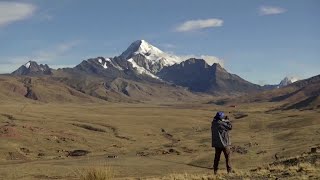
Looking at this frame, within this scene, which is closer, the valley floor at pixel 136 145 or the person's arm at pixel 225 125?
the person's arm at pixel 225 125

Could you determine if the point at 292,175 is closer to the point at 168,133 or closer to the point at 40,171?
the point at 40,171

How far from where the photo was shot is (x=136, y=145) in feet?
278

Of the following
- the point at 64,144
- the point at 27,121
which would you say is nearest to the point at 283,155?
the point at 64,144

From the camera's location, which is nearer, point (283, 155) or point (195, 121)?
point (283, 155)

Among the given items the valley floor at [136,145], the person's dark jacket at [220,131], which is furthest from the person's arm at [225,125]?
the valley floor at [136,145]

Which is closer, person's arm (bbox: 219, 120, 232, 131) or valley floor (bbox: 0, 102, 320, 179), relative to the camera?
person's arm (bbox: 219, 120, 232, 131)

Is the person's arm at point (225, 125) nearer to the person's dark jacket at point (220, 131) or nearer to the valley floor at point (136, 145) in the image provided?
the person's dark jacket at point (220, 131)

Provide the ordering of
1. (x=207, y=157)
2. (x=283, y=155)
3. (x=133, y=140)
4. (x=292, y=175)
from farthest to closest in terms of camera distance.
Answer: (x=133, y=140) → (x=207, y=157) → (x=283, y=155) → (x=292, y=175)

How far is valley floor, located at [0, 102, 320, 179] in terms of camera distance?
49438 millimetres

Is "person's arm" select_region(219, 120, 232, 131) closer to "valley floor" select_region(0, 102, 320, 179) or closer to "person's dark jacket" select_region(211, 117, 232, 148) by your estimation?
"person's dark jacket" select_region(211, 117, 232, 148)

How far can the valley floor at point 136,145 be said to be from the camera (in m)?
49.4

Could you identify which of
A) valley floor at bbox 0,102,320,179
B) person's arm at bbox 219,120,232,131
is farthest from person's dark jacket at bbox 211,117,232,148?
valley floor at bbox 0,102,320,179

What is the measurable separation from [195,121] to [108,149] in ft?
167

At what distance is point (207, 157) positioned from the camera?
5597cm
